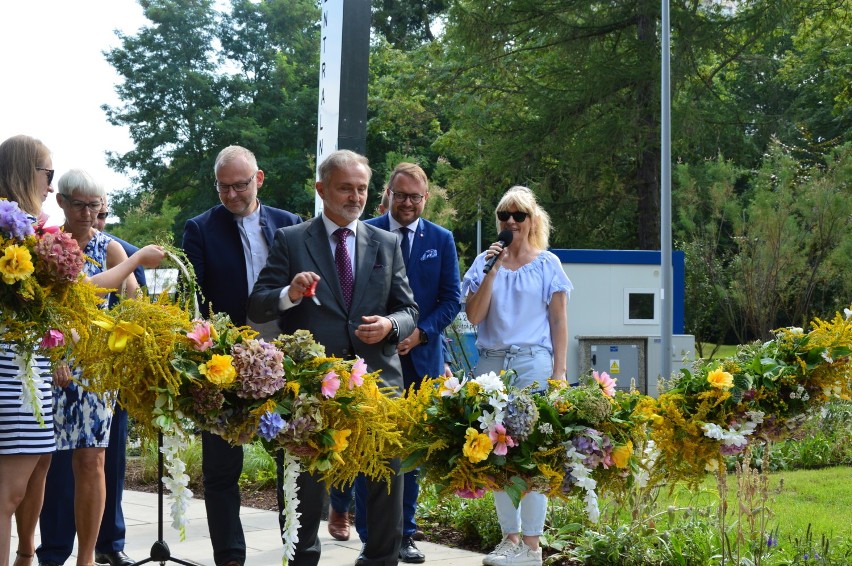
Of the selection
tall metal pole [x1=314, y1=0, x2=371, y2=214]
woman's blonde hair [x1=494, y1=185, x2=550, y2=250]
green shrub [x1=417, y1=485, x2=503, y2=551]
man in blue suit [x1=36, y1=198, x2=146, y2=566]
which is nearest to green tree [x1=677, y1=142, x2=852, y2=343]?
green shrub [x1=417, y1=485, x2=503, y2=551]

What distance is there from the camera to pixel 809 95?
37094 millimetres

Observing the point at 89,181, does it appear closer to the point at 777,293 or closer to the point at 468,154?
the point at 777,293

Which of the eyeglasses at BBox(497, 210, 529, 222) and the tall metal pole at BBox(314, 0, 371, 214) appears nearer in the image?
the eyeglasses at BBox(497, 210, 529, 222)

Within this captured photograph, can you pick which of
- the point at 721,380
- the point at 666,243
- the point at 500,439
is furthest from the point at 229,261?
the point at 666,243

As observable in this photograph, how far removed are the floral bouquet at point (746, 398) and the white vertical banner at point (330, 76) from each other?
3.27 m

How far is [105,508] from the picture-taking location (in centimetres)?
612

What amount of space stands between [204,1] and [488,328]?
49.5 meters

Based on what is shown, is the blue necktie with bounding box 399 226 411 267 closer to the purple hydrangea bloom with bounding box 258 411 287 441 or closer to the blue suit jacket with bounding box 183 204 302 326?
the blue suit jacket with bounding box 183 204 302 326

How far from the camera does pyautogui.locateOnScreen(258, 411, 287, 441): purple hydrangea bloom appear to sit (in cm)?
390

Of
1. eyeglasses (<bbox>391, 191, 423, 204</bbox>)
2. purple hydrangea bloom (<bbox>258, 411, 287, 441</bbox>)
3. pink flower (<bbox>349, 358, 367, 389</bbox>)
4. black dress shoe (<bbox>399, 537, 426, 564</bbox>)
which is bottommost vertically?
black dress shoe (<bbox>399, 537, 426, 564</bbox>)

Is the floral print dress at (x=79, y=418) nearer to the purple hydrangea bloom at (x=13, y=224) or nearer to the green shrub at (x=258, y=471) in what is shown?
the purple hydrangea bloom at (x=13, y=224)

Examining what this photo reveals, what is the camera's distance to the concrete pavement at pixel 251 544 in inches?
246

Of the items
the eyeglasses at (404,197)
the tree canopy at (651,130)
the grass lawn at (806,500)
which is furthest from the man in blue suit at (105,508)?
the tree canopy at (651,130)

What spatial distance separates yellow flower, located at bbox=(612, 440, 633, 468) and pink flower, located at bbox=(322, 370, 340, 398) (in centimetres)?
120
